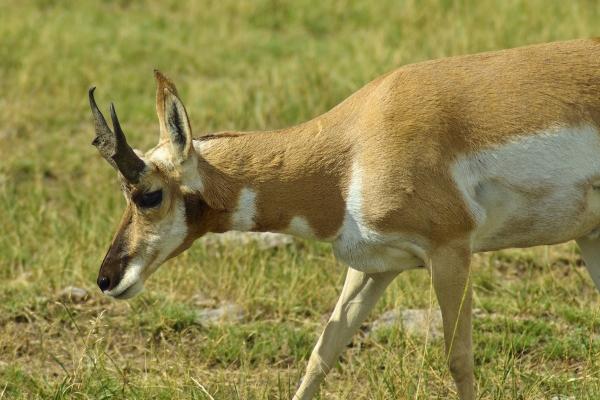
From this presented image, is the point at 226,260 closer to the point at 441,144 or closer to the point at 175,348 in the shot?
the point at 175,348

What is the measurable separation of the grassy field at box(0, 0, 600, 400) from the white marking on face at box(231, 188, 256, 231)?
78 cm

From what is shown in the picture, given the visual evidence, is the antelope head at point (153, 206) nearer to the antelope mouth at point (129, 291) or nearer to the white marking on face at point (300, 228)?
the antelope mouth at point (129, 291)

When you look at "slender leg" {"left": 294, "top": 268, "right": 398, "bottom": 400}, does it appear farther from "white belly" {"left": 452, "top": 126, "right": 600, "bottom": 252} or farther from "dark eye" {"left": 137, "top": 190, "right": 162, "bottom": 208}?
"dark eye" {"left": 137, "top": 190, "right": 162, "bottom": 208}

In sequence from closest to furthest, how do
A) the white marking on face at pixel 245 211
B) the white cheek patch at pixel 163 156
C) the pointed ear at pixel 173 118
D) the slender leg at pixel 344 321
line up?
the pointed ear at pixel 173 118 < the white cheek patch at pixel 163 156 < the white marking on face at pixel 245 211 < the slender leg at pixel 344 321

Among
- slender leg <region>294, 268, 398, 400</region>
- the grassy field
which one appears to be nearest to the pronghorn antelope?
slender leg <region>294, 268, 398, 400</region>

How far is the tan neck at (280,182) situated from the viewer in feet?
18.6

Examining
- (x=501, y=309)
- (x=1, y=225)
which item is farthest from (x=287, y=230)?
(x=1, y=225)

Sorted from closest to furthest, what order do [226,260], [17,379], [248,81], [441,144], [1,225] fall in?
[441,144] → [17,379] → [226,260] → [1,225] → [248,81]

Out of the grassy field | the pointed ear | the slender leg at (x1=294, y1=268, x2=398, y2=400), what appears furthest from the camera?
the grassy field

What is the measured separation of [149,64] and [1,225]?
3.82m

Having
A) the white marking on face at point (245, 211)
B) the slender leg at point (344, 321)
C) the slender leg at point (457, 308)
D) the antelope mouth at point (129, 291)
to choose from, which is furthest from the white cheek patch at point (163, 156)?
the slender leg at point (457, 308)

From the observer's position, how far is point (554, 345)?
21.8 feet

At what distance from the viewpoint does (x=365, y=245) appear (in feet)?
18.4

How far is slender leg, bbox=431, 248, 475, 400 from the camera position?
219 inches
